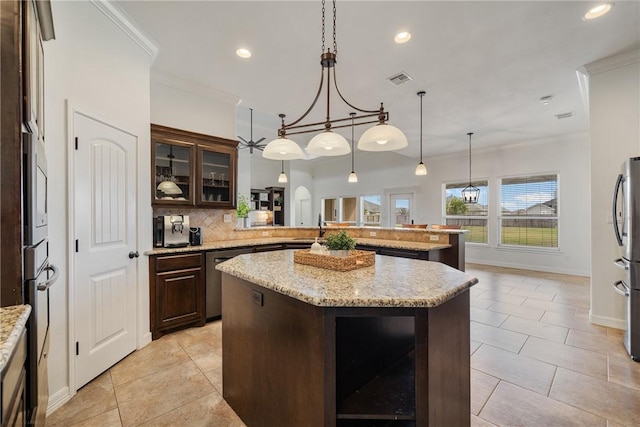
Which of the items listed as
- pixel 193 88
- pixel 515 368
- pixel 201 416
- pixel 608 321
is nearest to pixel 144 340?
pixel 201 416

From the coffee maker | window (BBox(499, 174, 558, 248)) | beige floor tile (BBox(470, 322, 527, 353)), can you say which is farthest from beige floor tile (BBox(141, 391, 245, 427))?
window (BBox(499, 174, 558, 248))

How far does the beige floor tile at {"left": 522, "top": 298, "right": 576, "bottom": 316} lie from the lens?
145 inches

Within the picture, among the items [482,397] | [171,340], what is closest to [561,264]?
[482,397]

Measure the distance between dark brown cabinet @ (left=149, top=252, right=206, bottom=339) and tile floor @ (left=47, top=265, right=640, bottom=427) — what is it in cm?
14

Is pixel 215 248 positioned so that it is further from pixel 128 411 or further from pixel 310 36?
pixel 310 36

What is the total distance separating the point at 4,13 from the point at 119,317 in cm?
230

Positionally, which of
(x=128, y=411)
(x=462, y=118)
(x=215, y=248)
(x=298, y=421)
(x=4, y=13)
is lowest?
(x=128, y=411)

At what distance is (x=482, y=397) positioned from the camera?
198 cm

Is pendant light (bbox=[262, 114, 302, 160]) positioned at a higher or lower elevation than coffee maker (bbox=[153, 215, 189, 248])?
higher

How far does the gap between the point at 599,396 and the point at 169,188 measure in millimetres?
4125

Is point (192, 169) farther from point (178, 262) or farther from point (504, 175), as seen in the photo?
point (504, 175)

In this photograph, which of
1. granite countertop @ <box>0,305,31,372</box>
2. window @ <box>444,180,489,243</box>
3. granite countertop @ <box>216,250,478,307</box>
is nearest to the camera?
granite countertop @ <box>0,305,31,372</box>

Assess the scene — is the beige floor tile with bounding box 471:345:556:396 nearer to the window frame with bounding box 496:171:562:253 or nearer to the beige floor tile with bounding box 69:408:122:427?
the beige floor tile with bounding box 69:408:122:427

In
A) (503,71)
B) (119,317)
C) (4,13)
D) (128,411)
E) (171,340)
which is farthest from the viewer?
(503,71)
